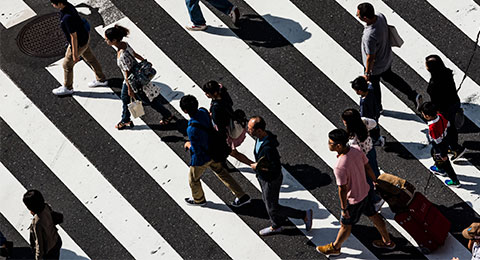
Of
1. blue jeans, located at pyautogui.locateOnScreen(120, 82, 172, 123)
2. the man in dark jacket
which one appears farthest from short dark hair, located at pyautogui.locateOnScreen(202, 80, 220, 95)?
blue jeans, located at pyautogui.locateOnScreen(120, 82, 172, 123)

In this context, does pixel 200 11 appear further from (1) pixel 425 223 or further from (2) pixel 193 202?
(1) pixel 425 223

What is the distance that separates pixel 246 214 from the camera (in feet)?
36.0

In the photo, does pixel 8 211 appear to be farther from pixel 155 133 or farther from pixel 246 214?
pixel 246 214

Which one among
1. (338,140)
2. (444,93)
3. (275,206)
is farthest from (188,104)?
(444,93)

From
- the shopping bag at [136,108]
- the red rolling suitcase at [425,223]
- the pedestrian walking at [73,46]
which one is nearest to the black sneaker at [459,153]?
the red rolling suitcase at [425,223]

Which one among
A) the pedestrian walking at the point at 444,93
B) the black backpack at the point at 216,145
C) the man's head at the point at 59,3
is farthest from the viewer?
the man's head at the point at 59,3

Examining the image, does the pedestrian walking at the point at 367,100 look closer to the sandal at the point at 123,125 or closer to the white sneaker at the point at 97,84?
the sandal at the point at 123,125

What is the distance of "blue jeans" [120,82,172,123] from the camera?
11.7 metres

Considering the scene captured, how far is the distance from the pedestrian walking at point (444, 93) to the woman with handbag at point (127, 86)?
385 cm

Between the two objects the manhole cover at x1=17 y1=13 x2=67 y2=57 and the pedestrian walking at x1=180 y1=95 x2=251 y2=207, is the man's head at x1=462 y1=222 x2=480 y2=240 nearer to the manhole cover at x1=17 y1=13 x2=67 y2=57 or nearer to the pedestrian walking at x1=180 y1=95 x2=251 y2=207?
the pedestrian walking at x1=180 y1=95 x2=251 y2=207

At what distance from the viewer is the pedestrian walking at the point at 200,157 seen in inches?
392

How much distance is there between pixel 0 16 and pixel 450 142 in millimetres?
7692

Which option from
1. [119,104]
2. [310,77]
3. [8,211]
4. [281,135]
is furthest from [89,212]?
[310,77]

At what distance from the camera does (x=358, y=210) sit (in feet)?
32.0
